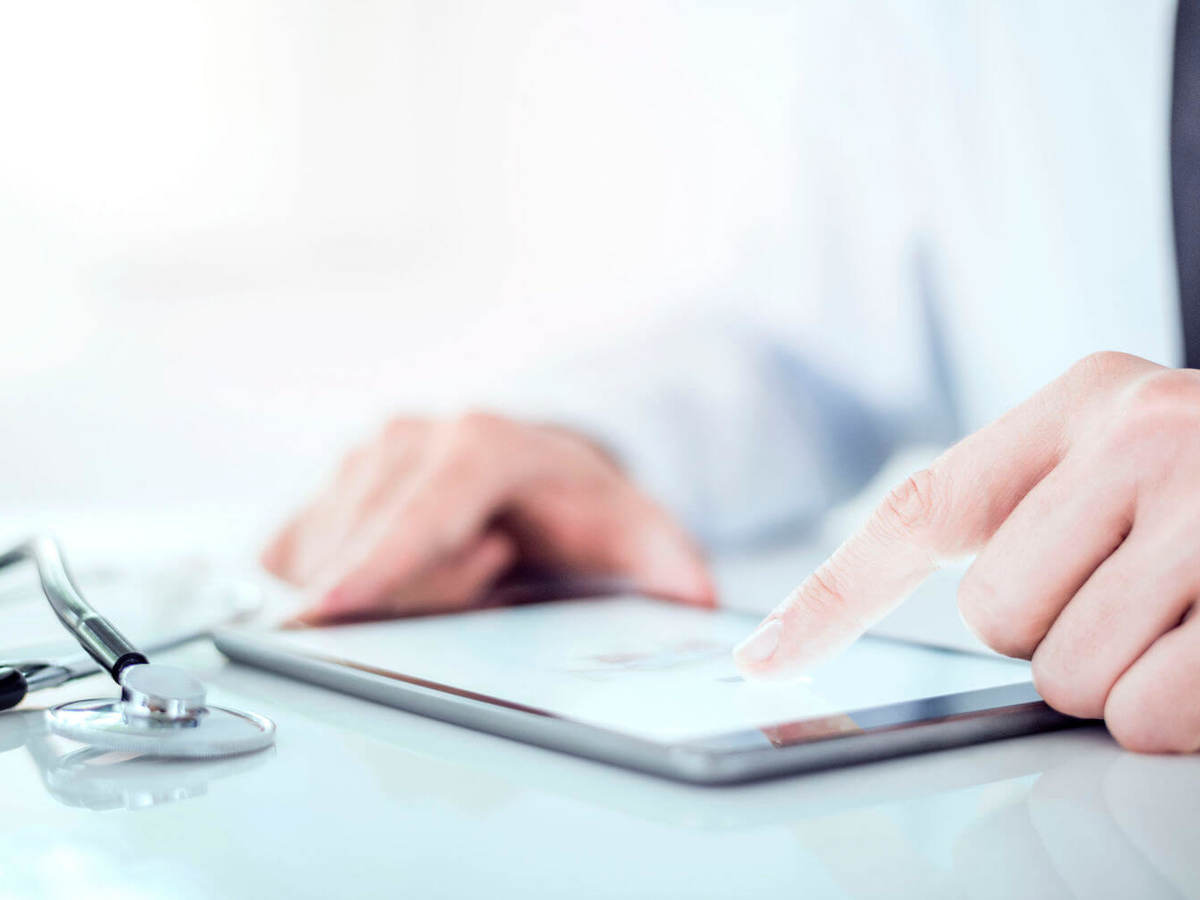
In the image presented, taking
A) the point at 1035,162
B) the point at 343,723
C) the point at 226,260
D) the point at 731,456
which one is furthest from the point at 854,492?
the point at 226,260

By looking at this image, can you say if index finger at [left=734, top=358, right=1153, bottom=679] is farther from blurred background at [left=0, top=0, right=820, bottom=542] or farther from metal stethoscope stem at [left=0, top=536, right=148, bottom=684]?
blurred background at [left=0, top=0, right=820, bottom=542]

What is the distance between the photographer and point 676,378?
2.93 feet

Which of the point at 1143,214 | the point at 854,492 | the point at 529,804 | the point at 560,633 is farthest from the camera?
the point at 854,492

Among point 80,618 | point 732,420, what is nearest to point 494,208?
point 732,420

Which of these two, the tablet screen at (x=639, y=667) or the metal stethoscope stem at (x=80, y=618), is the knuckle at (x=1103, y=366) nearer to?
the tablet screen at (x=639, y=667)

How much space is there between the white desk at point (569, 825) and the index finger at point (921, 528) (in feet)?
0.19

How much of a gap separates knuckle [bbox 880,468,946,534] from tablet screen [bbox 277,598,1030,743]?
0.16 ft

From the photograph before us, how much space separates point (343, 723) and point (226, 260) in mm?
1157

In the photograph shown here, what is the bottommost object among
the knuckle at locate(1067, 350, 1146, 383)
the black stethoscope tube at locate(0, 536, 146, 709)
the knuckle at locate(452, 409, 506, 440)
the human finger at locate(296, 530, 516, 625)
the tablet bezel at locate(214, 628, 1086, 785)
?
the human finger at locate(296, 530, 516, 625)

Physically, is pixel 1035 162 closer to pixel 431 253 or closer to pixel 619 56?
pixel 619 56

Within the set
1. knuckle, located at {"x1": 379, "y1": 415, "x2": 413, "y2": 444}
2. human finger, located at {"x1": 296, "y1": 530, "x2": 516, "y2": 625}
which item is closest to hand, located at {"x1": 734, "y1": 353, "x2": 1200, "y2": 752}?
human finger, located at {"x1": 296, "y1": 530, "x2": 516, "y2": 625}

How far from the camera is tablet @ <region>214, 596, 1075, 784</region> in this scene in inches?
10.9

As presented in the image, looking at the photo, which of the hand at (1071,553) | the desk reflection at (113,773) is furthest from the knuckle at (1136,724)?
the desk reflection at (113,773)

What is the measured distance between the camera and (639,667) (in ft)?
1.20
